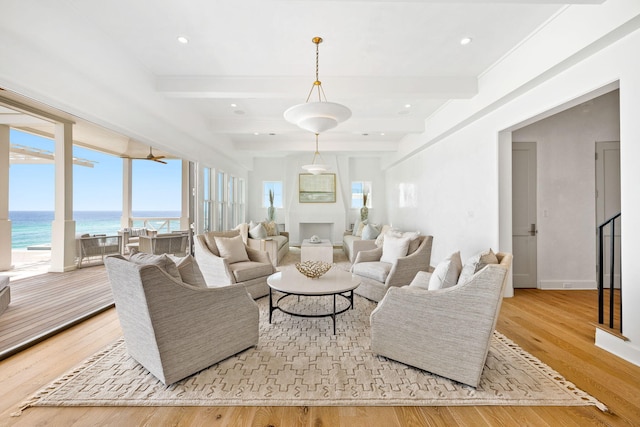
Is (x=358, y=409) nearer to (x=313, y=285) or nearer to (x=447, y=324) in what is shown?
(x=447, y=324)

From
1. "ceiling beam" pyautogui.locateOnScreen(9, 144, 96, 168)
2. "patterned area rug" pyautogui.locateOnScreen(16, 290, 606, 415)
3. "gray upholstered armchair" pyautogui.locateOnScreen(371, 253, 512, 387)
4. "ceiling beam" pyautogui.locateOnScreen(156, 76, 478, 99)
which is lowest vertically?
"patterned area rug" pyautogui.locateOnScreen(16, 290, 606, 415)

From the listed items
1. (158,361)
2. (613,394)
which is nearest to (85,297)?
(158,361)

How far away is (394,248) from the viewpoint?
3754mm

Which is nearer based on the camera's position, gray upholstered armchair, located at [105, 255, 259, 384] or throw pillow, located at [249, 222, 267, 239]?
gray upholstered armchair, located at [105, 255, 259, 384]

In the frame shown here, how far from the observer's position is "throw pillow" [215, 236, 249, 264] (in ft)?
12.3

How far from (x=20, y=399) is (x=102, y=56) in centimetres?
296

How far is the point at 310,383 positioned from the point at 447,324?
1004 mm

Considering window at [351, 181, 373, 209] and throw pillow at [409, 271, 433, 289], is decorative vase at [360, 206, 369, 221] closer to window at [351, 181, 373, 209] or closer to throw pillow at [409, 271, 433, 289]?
window at [351, 181, 373, 209]

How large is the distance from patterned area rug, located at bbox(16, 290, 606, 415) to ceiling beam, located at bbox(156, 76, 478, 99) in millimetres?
2995

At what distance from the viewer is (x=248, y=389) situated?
1802mm

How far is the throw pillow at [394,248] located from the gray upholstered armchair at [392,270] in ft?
0.24

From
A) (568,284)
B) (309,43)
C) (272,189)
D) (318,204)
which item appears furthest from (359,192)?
(309,43)

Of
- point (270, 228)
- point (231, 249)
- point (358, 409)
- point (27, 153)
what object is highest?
point (27, 153)

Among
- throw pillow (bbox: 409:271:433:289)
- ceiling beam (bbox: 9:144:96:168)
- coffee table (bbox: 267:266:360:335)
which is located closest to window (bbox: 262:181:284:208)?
ceiling beam (bbox: 9:144:96:168)
